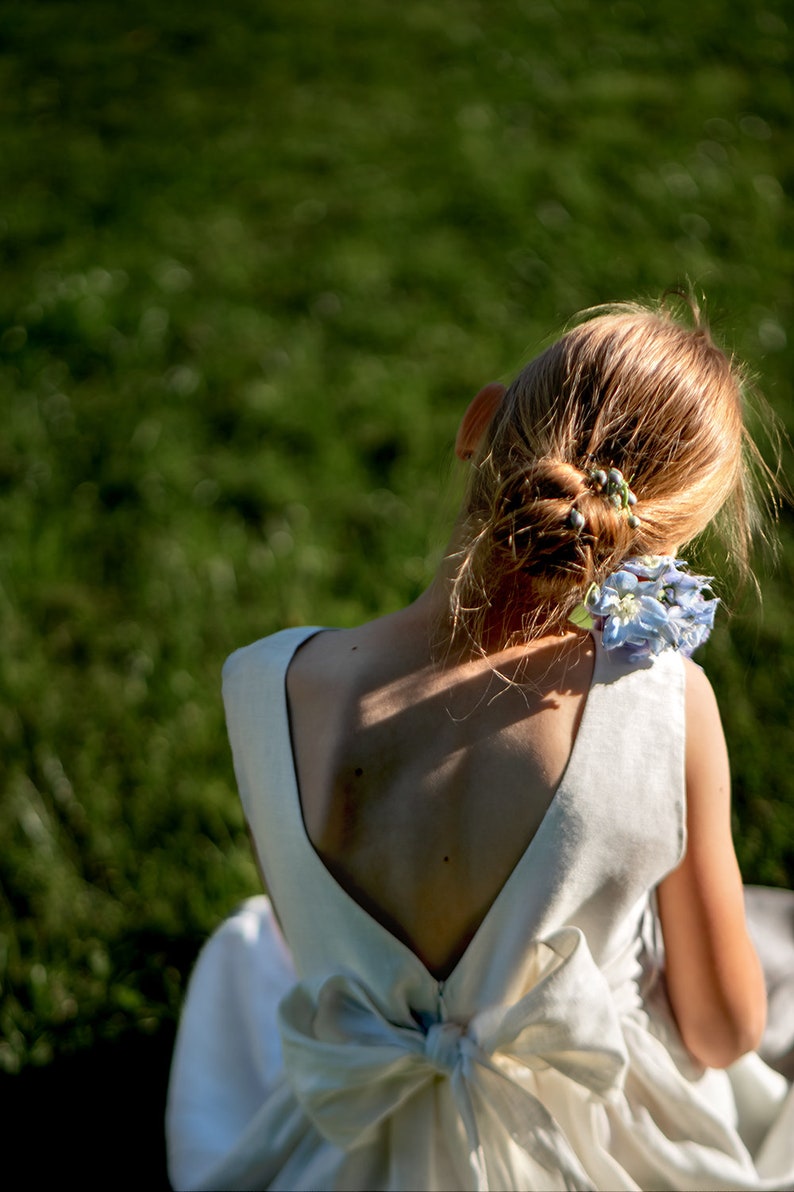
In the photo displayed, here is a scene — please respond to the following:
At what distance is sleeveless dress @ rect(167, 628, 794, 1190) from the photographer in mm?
1487

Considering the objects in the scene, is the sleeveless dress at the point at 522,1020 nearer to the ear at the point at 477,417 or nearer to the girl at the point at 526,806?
the girl at the point at 526,806

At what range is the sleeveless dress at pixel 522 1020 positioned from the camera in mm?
1487

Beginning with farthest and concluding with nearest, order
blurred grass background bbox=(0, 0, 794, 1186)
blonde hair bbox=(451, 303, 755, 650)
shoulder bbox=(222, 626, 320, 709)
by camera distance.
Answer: blurred grass background bbox=(0, 0, 794, 1186), shoulder bbox=(222, 626, 320, 709), blonde hair bbox=(451, 303, 755, 650)

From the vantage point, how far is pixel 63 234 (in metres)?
4.77

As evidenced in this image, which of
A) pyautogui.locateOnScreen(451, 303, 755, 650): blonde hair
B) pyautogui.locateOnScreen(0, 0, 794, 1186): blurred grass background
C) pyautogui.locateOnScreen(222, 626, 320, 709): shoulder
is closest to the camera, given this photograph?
pyautogui.locateOnScreen(451, 303, 755, 650): blonde hair

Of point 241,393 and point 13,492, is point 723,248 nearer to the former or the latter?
point 241,393

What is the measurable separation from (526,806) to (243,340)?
10.6 feet

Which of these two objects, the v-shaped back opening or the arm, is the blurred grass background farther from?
the arm

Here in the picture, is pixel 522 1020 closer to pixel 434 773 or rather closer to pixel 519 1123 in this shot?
pixel 519 1123

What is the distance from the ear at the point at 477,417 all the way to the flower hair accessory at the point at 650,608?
0.39 meters

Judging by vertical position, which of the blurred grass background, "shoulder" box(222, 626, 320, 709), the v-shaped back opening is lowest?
the blurred grass background

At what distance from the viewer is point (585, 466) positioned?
1.44 m

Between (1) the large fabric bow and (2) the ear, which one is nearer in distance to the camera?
(1) the large fabric bow

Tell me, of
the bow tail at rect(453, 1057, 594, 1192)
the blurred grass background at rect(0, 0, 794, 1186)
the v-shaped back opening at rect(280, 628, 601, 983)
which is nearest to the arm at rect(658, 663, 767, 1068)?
the v-shaped back opening at rect(280, 628, 601, 983)
